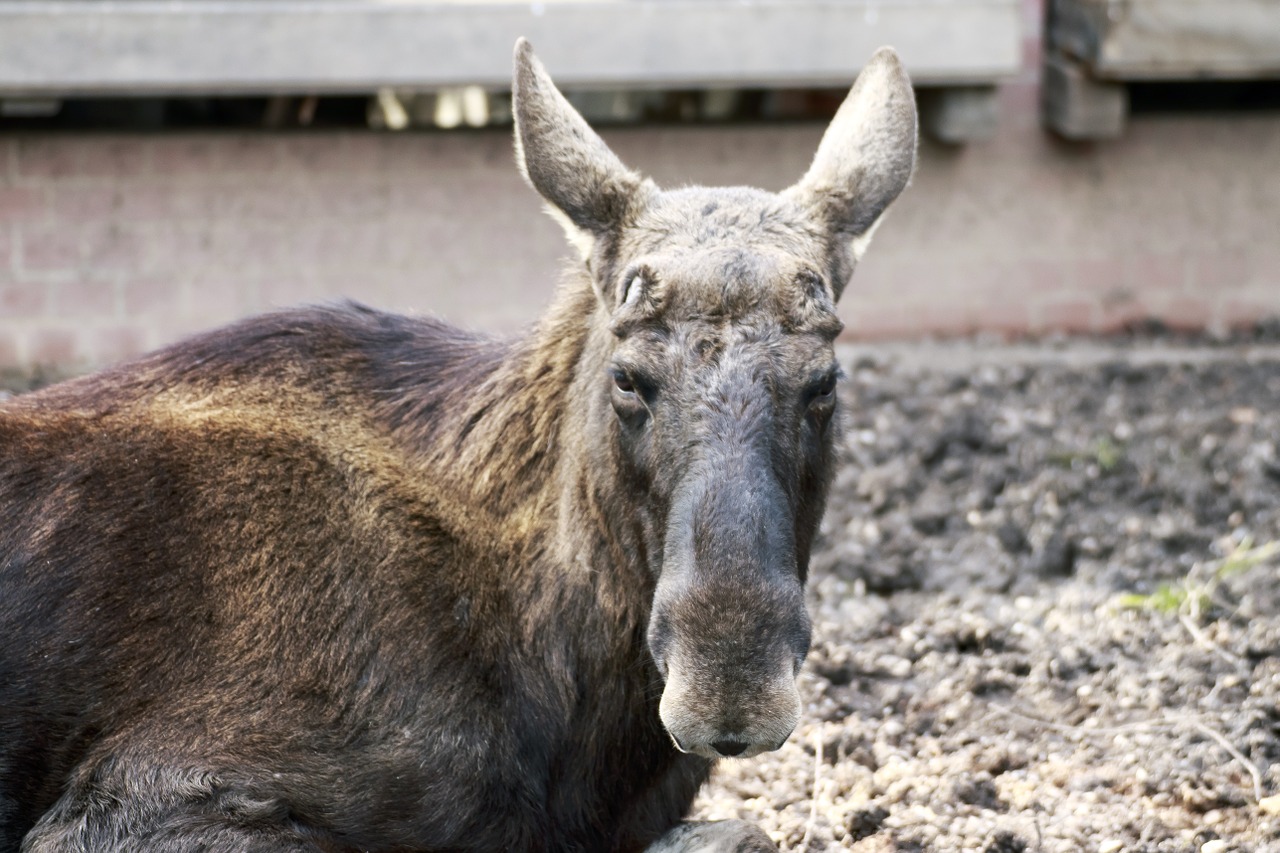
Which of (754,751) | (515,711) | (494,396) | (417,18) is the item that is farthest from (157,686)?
(417,18)

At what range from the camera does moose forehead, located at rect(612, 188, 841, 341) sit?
3938 millimetres

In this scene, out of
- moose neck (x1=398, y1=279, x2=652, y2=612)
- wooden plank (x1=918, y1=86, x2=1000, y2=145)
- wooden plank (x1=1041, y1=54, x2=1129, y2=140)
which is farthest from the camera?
wooden plank (x1=1041, y1=54, x2=1129, y2=140)

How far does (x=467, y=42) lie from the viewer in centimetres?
963

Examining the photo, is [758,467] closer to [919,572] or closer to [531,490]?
[531,490]

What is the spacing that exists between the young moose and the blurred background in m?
5.20

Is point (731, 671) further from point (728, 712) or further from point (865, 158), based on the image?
point (865, 158)

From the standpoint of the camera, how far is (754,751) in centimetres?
364

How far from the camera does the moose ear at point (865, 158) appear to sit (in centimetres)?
448

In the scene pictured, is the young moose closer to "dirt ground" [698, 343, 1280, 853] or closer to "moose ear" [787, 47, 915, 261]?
"moose ear" [787, 47, 915, 261]

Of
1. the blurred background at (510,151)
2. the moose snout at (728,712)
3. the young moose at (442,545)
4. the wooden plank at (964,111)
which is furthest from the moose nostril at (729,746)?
the wooden plank at (964,111)

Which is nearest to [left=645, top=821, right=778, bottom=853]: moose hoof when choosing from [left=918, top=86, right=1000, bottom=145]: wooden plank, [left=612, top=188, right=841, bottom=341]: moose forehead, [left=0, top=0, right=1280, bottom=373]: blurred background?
[left=612, top=188, right=841, bottom=341]: moose forehead

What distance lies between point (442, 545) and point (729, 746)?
121cm

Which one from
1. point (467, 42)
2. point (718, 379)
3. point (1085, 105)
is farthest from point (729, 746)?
point (1085, 105)

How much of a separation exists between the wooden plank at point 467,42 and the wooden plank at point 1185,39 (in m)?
0.58
